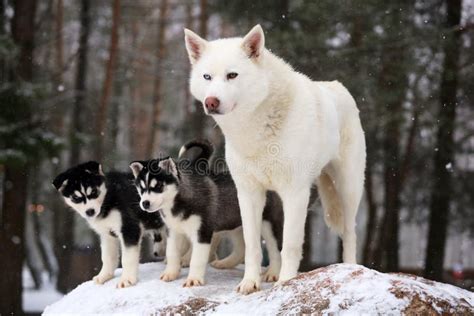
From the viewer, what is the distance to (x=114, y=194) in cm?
538

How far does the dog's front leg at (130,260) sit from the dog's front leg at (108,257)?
11.2 inches

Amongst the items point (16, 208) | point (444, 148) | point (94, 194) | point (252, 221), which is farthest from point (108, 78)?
point (252, 221)

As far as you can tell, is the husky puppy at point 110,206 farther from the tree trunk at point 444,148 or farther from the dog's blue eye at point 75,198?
the tree trunk at point 444,148

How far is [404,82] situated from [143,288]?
8982mm

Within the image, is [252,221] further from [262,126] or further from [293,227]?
[262,126]

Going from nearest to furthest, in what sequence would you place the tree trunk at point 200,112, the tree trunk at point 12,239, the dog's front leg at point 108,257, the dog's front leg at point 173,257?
1. the dog's front leg at point 173,257
2. the dog's front leg at point 108,257
3. the tree trunk at point 12,239
4. the tree trunk at point 200,112

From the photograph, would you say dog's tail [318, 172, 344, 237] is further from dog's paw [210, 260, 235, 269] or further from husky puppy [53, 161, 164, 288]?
husky puppy [53, 161, 164, 288]

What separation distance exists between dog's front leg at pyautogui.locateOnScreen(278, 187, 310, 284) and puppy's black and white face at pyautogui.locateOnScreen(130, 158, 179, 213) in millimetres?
910

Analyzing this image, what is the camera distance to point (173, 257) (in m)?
5.51

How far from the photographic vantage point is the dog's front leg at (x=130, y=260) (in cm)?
531

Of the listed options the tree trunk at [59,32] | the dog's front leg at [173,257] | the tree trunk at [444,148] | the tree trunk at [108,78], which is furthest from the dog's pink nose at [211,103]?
the tree trunk at [59,32]

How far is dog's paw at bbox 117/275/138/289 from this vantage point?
5.32 meters

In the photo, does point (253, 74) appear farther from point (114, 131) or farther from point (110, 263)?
point (114, 131)

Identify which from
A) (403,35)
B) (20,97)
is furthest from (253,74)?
(403,35)
